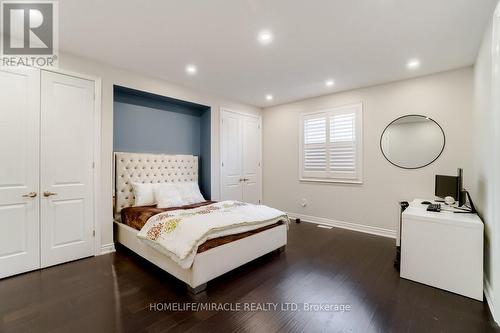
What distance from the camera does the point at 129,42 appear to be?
2.82 m

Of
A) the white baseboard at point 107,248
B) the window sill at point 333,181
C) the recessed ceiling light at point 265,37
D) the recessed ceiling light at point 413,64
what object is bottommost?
the white baseboard at point 107,248

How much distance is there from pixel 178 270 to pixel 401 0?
132 inches

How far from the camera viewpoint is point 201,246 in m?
2.40

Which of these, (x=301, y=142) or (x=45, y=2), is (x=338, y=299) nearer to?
(x=301, y=142)

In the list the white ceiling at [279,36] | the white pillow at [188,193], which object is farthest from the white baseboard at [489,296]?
the white pillow at [188,193]

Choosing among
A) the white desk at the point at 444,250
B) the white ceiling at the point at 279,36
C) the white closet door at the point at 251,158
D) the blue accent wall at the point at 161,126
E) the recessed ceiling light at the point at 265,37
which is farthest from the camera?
the white closet door at the point at 251,158

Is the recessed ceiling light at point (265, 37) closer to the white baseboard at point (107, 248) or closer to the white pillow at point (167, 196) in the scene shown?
the white pillow at point (167, 196)

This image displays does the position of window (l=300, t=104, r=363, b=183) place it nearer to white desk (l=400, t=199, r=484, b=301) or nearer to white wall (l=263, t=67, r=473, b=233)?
white wall (l=263, t=67, r=473, b=233)

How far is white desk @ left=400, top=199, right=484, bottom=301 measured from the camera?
7.52 feet

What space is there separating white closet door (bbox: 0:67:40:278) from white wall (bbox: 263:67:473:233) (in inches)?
173

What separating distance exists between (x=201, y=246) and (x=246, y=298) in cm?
67

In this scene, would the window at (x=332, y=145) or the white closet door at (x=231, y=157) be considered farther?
the white closet door at (x=231, y=157)

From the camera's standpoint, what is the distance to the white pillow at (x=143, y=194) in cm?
373

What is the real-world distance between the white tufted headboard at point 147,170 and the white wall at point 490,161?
435 centimetres
